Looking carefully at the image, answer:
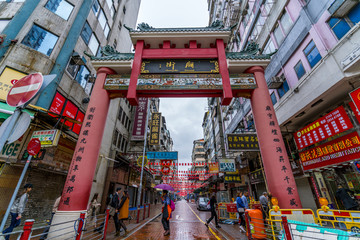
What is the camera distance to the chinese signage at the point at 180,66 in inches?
347

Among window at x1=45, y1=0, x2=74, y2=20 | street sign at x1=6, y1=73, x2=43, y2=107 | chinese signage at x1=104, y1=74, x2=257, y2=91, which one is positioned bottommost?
street sign at x1=6, y1=73, x2=43, y2=107

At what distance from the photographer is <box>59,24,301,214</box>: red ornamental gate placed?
6590 mm

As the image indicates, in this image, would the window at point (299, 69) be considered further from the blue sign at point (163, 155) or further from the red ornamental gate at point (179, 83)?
the blue sign at point (163, 155)

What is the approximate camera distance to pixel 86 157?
689cm

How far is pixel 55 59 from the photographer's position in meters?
10.5

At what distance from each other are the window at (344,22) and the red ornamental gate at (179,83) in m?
2.85

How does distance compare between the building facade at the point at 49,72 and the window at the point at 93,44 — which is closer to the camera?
the building facade at the point at 49,72

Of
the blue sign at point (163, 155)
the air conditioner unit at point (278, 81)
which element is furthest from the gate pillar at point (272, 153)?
the blue sign at point (163, 155)

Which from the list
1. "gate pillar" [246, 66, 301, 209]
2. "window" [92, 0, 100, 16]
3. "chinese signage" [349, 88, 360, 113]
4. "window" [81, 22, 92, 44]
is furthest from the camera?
"window" [92, 0, 100, 16]

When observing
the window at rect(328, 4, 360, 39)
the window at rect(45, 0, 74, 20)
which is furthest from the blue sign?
the window at rect(328, 4, 360, 39)

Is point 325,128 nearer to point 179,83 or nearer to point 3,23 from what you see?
point 179,83

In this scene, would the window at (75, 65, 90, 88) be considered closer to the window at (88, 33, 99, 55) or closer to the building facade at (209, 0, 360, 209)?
the window at (88, 33, 99, 55)

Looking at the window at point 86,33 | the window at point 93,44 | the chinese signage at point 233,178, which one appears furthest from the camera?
the chinese signage at point 233,178

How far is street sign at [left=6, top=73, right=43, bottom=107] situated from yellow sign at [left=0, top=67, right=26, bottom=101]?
7410mm
